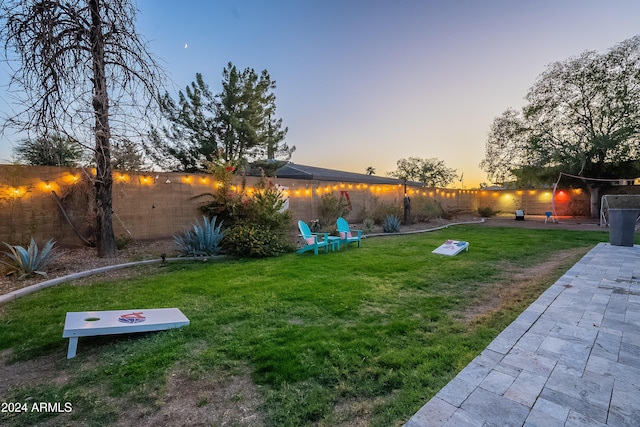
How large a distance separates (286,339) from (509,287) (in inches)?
139

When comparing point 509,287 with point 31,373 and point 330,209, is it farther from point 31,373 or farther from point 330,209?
point 330,209

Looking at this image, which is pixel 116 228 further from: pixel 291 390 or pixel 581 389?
pixel 581 389

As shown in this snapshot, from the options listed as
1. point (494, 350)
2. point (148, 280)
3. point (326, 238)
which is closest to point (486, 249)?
point (326, 238)

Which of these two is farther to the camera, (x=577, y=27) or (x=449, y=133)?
(x=449, y=133)

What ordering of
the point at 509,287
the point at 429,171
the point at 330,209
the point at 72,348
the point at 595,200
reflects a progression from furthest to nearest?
the point at 429,171, the point at 595,200, the point at 330,209, the point at 509,287, the point at 72,348

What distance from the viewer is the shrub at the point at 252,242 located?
646 centimetres

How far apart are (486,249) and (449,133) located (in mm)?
10940

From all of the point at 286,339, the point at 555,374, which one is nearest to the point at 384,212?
the point at 286,339

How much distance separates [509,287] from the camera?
13.8 feet

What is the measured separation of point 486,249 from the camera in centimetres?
731

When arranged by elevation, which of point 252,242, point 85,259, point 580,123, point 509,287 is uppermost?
point 580,123

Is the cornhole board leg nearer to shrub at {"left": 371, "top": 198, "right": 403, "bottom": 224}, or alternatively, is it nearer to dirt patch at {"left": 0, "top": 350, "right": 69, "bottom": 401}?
dirt patch at {"left": 0, "top": 350, "right": 69, "bottom": 401}

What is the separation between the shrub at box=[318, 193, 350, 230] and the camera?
11141mm

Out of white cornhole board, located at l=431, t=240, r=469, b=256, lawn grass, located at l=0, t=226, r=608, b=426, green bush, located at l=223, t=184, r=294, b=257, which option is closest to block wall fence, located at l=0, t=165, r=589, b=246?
green bush, located at l=223, t=184, r=294, b=257
